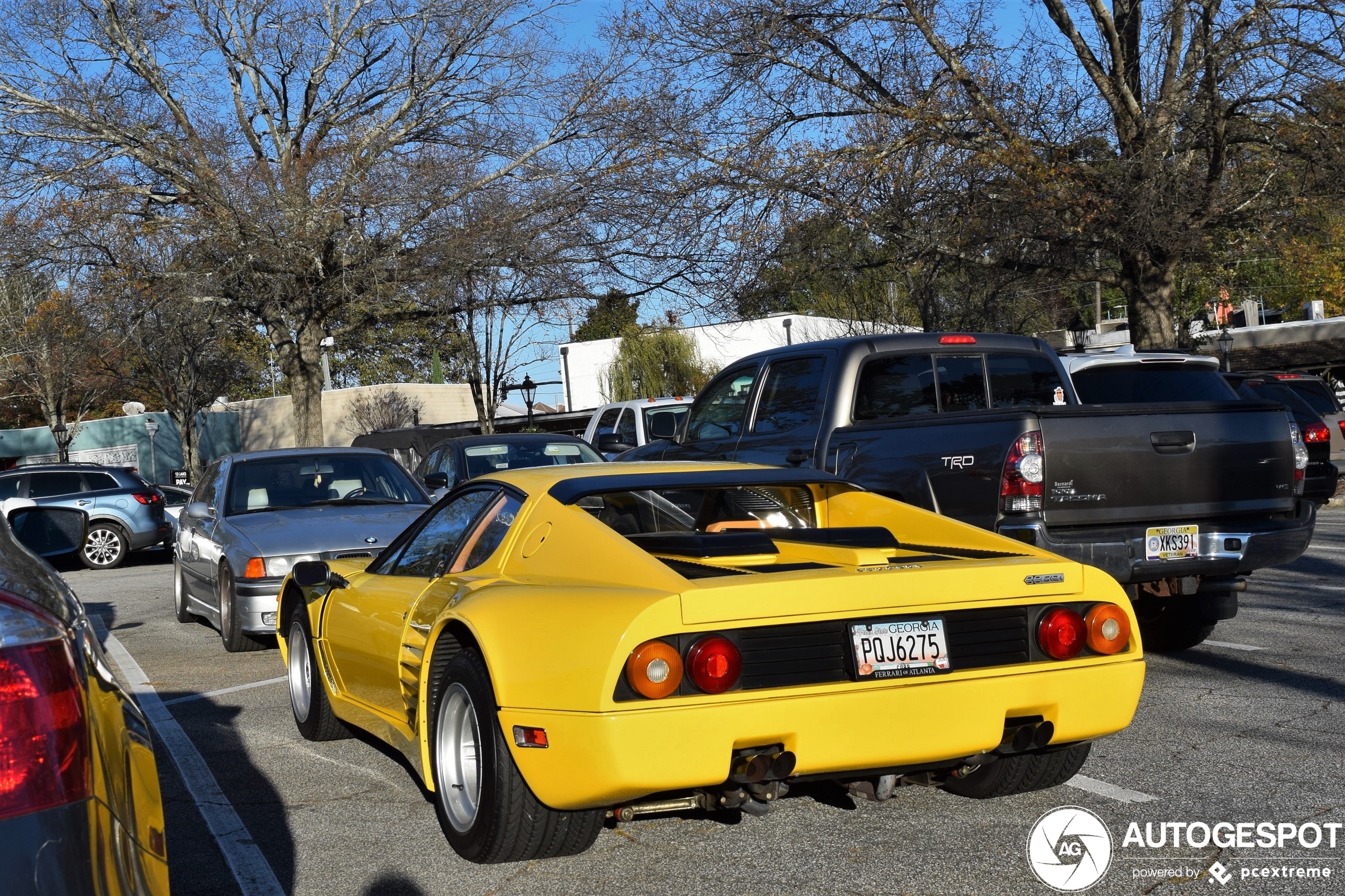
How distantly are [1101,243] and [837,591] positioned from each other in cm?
1598

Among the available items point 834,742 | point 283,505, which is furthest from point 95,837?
point 283,505

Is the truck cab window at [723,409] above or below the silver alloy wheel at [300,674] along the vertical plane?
above

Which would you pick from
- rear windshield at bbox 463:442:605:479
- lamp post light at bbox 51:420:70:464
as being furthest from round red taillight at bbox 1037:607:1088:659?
lamp post light at bbox 51:420:70:464

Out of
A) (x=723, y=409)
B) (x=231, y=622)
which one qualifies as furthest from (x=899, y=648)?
(x=231, y=622)

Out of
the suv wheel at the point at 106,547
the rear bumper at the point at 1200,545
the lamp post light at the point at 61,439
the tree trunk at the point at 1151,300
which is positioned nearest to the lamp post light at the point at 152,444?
the lamp post light at the point at 61,439

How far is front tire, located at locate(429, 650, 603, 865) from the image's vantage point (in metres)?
3.99

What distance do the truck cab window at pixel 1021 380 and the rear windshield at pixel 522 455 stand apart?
5666mm

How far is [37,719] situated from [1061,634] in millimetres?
3145

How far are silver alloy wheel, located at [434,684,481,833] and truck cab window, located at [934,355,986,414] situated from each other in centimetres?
515

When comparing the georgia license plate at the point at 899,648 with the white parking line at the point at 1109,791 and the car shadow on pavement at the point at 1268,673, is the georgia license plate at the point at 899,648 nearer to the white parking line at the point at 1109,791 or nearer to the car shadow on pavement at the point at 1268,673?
the white parking line at the point at 1109,791

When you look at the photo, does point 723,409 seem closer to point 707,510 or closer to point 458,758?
point 707,510

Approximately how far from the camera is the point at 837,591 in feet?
12.7

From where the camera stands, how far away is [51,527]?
4.23m

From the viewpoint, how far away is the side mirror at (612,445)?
14.3m
